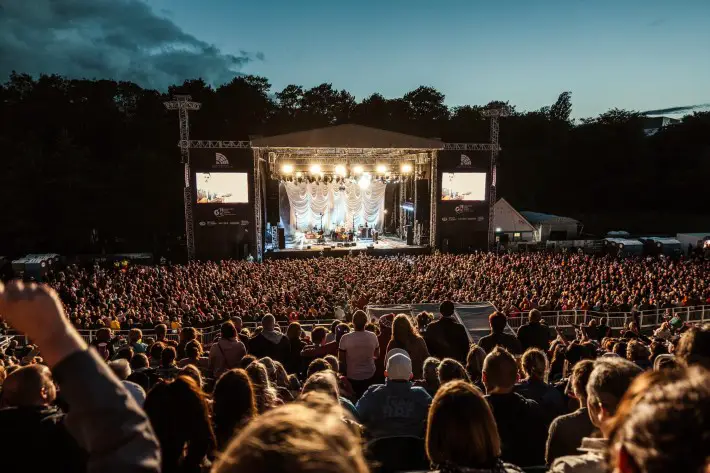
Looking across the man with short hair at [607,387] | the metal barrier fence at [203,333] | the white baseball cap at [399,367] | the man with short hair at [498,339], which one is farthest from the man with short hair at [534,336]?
the metal barrier fence at [203,333]

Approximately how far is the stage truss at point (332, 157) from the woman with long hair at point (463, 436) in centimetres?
2248

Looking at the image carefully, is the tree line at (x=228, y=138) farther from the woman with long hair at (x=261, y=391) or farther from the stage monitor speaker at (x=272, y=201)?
the woman with long hair at (x=261, y=391)

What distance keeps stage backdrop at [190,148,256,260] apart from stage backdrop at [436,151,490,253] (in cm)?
965

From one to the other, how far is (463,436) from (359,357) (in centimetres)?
338

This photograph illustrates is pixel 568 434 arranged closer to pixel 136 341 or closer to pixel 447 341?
pixel 447 341

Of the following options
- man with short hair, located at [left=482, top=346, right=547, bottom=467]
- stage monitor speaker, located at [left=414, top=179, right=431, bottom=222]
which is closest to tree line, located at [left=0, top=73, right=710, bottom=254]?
stage monitor speaker, located at [left=414, top=179, right=431, bottom=222]

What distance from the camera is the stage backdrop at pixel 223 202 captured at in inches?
944

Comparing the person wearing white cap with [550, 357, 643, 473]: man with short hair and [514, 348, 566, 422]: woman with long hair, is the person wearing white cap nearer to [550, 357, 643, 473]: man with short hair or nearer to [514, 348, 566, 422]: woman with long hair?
[514, 348, 566, 422]: woman with long hair

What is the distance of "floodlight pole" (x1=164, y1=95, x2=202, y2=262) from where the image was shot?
22.2 m

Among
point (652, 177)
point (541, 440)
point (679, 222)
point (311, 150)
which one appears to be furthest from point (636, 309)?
point (652, 177)

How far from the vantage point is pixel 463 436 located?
5.31ft

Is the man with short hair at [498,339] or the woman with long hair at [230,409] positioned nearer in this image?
the woman with long hair at [230,409]

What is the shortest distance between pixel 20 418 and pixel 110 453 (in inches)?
32.6

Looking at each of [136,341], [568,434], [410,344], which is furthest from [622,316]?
[568,434]
